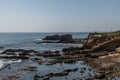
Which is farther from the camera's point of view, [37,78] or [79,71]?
[79,71]

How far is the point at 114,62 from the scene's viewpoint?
53.8 meters

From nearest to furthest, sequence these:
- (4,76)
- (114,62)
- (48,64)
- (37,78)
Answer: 1. (37,78)
2. (4,76)
3. (114,62)
4. (48,64)

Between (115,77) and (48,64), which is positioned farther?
(48,64)

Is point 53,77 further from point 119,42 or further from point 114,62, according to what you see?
point 119,42

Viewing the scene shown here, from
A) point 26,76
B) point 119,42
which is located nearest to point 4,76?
point 26,76

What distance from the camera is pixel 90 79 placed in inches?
1553

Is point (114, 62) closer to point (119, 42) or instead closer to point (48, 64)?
point (48, 64)

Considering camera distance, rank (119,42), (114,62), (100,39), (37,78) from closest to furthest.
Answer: (37,78) → (114,62) → (119,42) → (100,39)

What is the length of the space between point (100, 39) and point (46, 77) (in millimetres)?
42296

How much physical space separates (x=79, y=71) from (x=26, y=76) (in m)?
8.92

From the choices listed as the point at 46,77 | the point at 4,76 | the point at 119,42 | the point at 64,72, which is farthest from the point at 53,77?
the point at 119,42

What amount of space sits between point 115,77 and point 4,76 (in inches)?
660

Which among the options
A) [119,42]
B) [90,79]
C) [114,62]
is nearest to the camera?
[90,79]

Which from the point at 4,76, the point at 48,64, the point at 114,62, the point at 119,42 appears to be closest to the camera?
the point at 4,76
